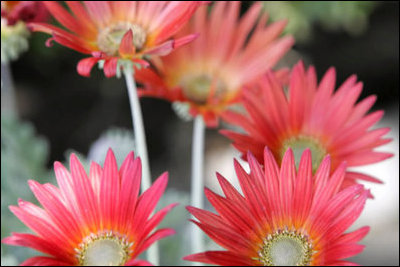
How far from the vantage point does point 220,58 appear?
65 cm

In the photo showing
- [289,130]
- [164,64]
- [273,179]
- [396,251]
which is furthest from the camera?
[396,251]

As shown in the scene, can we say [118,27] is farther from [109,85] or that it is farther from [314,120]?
[109,85]

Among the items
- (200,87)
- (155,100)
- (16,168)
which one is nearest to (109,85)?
(155,100)

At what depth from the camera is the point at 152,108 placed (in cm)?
134

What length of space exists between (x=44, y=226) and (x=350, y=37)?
123 cm

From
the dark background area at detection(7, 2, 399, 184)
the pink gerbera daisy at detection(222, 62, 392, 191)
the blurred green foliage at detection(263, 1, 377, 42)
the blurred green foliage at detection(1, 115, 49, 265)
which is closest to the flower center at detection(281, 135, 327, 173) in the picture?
the pink gerbera daisy at detection(222, 62, 392, 191)

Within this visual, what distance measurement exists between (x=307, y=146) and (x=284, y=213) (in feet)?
0.36

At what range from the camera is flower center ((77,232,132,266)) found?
40 cm

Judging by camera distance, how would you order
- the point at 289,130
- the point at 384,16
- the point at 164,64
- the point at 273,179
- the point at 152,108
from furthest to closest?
1. the point at 384,16
2. the point at 152,108
3. the point at 164,64
4. the point at 289,130
5. the point at 273,179

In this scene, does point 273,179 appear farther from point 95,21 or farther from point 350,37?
point 350,37

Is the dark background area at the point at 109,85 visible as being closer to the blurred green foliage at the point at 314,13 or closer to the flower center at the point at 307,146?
the blurred green foliage at the point at 314,13

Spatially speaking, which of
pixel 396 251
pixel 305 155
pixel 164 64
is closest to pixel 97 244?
pixel 305 155

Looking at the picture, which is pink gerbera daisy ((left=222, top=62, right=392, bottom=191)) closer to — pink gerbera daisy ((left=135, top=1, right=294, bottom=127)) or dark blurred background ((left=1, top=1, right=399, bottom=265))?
pink gerbera daisy ((left=135, top=1, right=294, bottom=127))

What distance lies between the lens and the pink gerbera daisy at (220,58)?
0.59 meters
